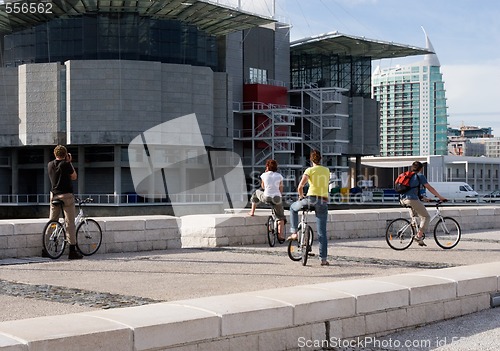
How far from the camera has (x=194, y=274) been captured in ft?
39.4

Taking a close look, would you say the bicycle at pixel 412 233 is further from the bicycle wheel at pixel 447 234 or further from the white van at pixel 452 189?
the white van at pixel 452 189

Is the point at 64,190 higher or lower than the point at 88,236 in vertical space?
higher

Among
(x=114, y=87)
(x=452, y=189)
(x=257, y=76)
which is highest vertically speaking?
(x=257, y=76)

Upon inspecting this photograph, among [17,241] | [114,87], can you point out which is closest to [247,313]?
[17,241]

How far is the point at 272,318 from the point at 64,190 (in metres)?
7.97

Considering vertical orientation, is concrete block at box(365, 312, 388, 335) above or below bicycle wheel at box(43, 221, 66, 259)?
below

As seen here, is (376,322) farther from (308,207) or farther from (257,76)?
(257,76)

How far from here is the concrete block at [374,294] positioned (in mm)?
8062

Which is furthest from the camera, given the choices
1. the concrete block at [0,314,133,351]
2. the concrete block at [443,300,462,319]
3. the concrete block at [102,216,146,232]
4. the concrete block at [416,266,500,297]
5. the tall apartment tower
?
the tall apartment tower

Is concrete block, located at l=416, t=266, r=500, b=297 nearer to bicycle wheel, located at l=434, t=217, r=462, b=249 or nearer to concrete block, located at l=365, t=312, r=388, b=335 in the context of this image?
concrete block, located at l=365, t=312, r=388, b=335

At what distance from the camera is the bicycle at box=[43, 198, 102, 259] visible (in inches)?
562

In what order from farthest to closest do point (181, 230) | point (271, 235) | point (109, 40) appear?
point (109, 40), point (181, 230), point (271, 235)

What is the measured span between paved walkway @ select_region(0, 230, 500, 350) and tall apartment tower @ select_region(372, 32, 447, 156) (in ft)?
568

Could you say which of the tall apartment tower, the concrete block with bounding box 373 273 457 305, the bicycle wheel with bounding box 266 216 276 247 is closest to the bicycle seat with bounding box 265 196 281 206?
the bicycle wheel with bounding box 266 216 276 247
